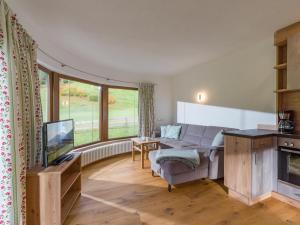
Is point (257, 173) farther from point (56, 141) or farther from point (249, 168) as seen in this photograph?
point (56, 141)

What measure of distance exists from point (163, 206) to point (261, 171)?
139cm

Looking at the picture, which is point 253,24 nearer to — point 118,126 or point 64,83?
point 64,83

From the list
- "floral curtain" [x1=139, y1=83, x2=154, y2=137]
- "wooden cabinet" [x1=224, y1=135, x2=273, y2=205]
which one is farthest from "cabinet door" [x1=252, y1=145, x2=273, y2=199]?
"floral curtain" [x1=139, y1=83, x2=154, y2=137]

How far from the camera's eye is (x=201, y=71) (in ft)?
14.9

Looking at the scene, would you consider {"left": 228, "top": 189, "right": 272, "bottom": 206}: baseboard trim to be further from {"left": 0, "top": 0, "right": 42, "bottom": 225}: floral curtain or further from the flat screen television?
{"left": 0, "top": 0, "right": 42, "bottom": 225}: floral curtain

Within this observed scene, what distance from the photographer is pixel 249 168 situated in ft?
7.56

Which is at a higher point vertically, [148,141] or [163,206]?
[148,141]

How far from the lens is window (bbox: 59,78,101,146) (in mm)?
3453

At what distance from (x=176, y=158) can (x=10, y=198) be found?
2047mm

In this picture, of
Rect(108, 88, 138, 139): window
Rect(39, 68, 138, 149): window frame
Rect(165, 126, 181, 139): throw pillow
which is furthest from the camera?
Rect(108, 88, 138, 139): window

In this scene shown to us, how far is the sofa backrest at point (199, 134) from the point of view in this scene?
381 centimetres

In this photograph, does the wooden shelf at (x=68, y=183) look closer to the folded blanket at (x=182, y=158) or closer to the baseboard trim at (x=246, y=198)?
the folded blanket at (x=182, y=158)

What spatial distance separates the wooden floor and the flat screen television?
0.71 metres

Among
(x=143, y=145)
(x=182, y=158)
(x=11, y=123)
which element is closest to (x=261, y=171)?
(x=182, y=158)
